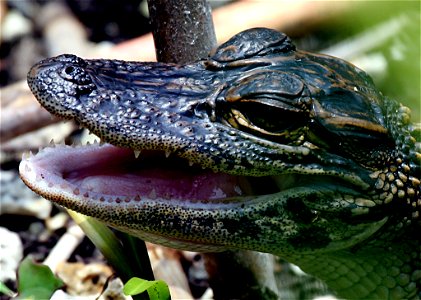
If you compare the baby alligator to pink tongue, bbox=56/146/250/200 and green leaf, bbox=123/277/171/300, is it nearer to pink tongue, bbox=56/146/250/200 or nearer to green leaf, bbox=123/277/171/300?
pink tongue, bbox=56/146/250/200

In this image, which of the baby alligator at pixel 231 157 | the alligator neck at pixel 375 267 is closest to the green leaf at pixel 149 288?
the baby alligator at pixel 231 157

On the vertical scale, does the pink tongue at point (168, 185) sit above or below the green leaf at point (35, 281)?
above

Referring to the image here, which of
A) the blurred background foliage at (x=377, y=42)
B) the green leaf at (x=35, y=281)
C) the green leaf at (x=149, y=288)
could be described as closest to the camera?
the green leaf at (x=149, y=288)

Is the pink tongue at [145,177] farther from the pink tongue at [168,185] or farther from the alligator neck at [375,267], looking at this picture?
the alligator neck at [375,267]

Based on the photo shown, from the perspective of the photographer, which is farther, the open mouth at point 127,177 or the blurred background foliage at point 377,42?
the blurred background foliage at point 377,42

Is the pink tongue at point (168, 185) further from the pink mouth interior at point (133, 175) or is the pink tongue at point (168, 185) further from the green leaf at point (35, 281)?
the green leaf at point (35, 281)

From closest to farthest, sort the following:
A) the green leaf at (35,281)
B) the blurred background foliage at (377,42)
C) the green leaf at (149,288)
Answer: the green leaf at (149,288) < the green leaf at (35,281) < the blurred background foliage at (377,42)

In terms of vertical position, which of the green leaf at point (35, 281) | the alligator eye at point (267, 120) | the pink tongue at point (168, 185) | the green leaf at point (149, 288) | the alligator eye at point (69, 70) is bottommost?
the green leaf at point (35, 281)

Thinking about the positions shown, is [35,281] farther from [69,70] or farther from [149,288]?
[69,70]
